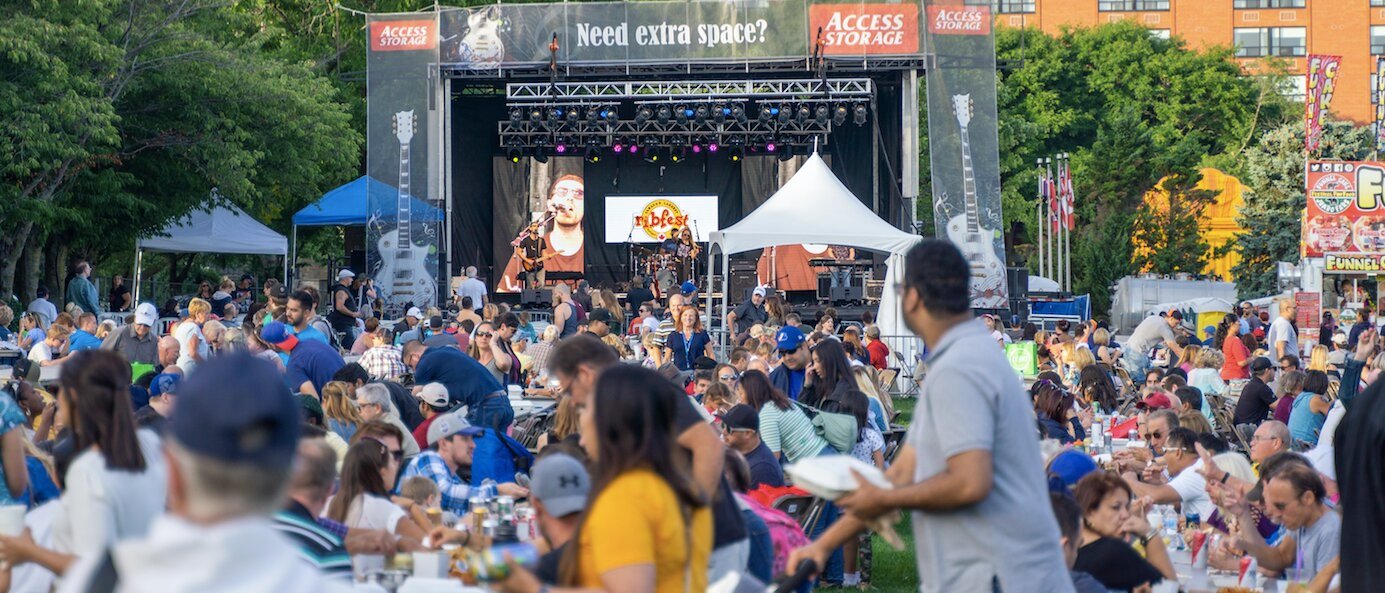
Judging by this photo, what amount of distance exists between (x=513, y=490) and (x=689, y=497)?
396 cm

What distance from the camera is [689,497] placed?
3.31m

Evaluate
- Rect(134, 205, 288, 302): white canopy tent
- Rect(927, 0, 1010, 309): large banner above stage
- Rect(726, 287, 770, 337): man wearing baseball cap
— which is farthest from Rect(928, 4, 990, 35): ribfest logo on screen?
Rect(134, 205, 288, 302): white canopy tent

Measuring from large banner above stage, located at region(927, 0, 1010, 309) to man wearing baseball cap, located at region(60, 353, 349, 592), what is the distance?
950 inches

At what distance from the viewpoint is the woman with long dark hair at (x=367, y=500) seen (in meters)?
5.64

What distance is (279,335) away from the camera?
33.9 ft

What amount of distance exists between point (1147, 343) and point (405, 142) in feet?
41.7

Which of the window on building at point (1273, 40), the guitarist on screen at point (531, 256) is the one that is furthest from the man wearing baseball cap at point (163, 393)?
the window on building at point (1273, 40)

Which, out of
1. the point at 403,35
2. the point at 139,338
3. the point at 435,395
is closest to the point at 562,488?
the point at 435,395

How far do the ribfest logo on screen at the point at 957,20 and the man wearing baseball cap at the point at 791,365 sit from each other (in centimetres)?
1561

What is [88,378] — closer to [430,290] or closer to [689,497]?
[689,497]

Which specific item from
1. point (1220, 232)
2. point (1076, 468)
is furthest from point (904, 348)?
point (1220, 232)

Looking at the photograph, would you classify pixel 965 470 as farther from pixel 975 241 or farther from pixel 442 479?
pixel 975 241

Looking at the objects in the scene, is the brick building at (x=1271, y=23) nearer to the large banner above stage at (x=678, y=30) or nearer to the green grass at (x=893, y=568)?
the large banner above stage at (x=678, y=30)

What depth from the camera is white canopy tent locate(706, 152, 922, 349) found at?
18422 mm
